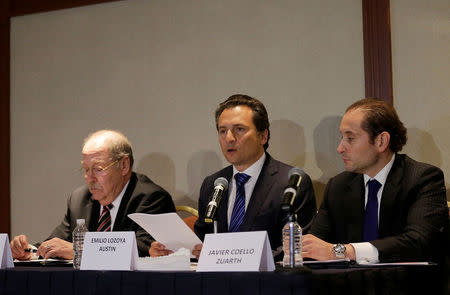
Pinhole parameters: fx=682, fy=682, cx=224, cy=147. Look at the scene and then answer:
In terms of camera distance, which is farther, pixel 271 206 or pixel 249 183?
pixel 249 183

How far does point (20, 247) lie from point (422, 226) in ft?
6.43

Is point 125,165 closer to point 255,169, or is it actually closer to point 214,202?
point 255,169

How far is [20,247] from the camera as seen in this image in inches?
136

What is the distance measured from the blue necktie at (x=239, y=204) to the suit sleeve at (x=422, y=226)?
34.2 inches

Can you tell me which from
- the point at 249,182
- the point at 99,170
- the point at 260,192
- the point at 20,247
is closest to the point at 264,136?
the point at 249,182

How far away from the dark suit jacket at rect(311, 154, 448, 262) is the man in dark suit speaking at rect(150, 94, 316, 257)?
6.6 inches

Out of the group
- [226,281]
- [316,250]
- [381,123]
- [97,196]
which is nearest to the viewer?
[226,281]

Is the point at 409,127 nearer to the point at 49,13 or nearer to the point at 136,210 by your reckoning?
the point at 136,210

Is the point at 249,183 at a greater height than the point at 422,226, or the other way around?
the point at 249,183

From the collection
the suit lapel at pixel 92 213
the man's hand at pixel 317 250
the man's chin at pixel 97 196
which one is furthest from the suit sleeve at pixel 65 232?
the man's hand at pixel 317 250

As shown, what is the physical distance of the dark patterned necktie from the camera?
3.87 m

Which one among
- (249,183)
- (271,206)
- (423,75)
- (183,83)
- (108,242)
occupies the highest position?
(183,83)

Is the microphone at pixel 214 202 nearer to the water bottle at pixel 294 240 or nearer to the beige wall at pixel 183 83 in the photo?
the water bottle at pixel 294 240

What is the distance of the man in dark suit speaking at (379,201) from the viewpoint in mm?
2832
